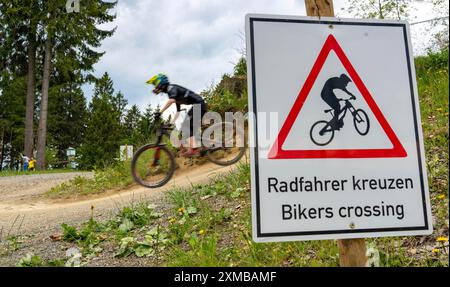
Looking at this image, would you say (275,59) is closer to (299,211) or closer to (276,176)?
(276,176)

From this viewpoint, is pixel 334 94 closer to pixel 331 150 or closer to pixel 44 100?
pixel 331 150

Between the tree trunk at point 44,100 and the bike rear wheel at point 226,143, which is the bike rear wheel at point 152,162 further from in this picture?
the tree trunk at point 44,100

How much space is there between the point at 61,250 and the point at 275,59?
3701mm

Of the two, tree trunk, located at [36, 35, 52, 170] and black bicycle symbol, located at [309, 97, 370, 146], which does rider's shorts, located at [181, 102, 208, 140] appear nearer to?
black bicycle symbol, located at [309, 97, 370, 146]

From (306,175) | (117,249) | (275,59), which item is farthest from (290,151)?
(117,249)

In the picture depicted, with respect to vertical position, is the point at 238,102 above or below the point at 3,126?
below

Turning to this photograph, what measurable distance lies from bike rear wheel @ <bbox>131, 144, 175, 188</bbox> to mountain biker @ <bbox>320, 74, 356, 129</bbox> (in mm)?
4053

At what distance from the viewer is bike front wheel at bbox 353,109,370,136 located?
124 cm

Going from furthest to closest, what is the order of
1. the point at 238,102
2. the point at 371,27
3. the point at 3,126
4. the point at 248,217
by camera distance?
the point at 3,126 → the point at 238,102 → the point at 248,217 → the point at 371,27

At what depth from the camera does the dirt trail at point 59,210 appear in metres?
5.45

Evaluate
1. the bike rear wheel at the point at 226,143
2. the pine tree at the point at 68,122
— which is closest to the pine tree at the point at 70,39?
the pine tree at the point at 68,122

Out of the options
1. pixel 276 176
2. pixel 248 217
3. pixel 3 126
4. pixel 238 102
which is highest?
pixel 3 126

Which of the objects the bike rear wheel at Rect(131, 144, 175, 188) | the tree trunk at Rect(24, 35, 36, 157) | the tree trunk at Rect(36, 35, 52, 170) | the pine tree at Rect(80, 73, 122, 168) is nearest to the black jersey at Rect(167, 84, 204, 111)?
the bike rear wheel at Rect(131, 144, 175, 188)
